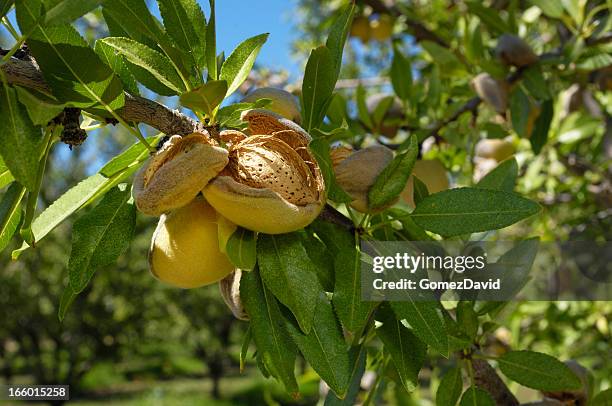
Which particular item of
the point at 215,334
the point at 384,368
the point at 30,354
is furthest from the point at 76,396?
the point at 384,368

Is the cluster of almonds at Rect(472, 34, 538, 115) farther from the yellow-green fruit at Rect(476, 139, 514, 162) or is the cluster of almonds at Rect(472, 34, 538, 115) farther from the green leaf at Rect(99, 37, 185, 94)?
the green leaf at Rect(99, 37, 185, 94)

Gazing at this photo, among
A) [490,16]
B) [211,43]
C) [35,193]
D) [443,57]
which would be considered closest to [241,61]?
[211,43]

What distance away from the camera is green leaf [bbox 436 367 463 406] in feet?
2.75

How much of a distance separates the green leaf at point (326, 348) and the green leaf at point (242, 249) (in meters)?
0.10

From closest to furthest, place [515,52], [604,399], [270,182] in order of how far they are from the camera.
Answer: [270,182]
[604,399]
[515,52]

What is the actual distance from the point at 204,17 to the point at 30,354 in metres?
11.7

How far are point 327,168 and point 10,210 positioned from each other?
355mm

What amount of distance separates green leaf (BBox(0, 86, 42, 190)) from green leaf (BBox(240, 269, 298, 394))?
250mm

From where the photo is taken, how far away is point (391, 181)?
729 mm

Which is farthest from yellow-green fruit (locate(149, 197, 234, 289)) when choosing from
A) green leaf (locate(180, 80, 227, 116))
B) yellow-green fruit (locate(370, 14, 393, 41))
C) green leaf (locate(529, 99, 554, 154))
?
yellow-green fruit (locate(370, 14, 393, 41))

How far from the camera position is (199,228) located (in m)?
0.64

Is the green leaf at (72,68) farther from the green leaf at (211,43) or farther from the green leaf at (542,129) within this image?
the green leaf at (542,129)

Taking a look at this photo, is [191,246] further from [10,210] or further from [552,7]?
[552,7]

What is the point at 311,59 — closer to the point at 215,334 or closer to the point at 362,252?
the point at 362,252
